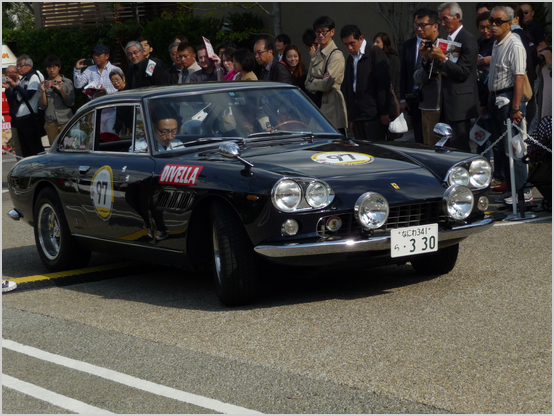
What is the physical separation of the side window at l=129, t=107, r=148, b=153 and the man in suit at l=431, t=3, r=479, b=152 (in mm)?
3363

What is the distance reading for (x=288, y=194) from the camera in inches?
189

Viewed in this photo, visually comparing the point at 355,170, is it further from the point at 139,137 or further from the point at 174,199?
the point at 139,137

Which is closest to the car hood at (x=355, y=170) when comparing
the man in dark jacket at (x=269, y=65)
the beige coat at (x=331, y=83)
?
the beige coat at (x=331, y=83)

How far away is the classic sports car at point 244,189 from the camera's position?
15.9 ft

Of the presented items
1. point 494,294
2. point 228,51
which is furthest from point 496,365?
point 228,51

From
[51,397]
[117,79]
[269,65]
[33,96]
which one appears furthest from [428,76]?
[33,96]

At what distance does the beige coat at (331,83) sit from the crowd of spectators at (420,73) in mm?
11

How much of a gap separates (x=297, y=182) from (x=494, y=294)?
1.48 meters

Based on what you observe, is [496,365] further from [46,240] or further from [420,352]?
[46,240]

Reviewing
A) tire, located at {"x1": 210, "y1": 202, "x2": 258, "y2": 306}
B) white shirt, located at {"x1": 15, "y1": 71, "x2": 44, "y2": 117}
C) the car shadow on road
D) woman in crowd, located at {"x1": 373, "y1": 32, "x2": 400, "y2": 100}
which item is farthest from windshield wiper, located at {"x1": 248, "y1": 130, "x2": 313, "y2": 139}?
white shirt, located at {"x1": 15, "y1": 71, "x2": 44, "y2": 117}

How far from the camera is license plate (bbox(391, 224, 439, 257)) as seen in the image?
195 inches

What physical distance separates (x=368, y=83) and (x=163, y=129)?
361 cm

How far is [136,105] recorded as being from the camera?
20.1 ft

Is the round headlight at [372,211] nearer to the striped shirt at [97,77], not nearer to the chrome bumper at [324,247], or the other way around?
the chrome bumper at [324,247]
